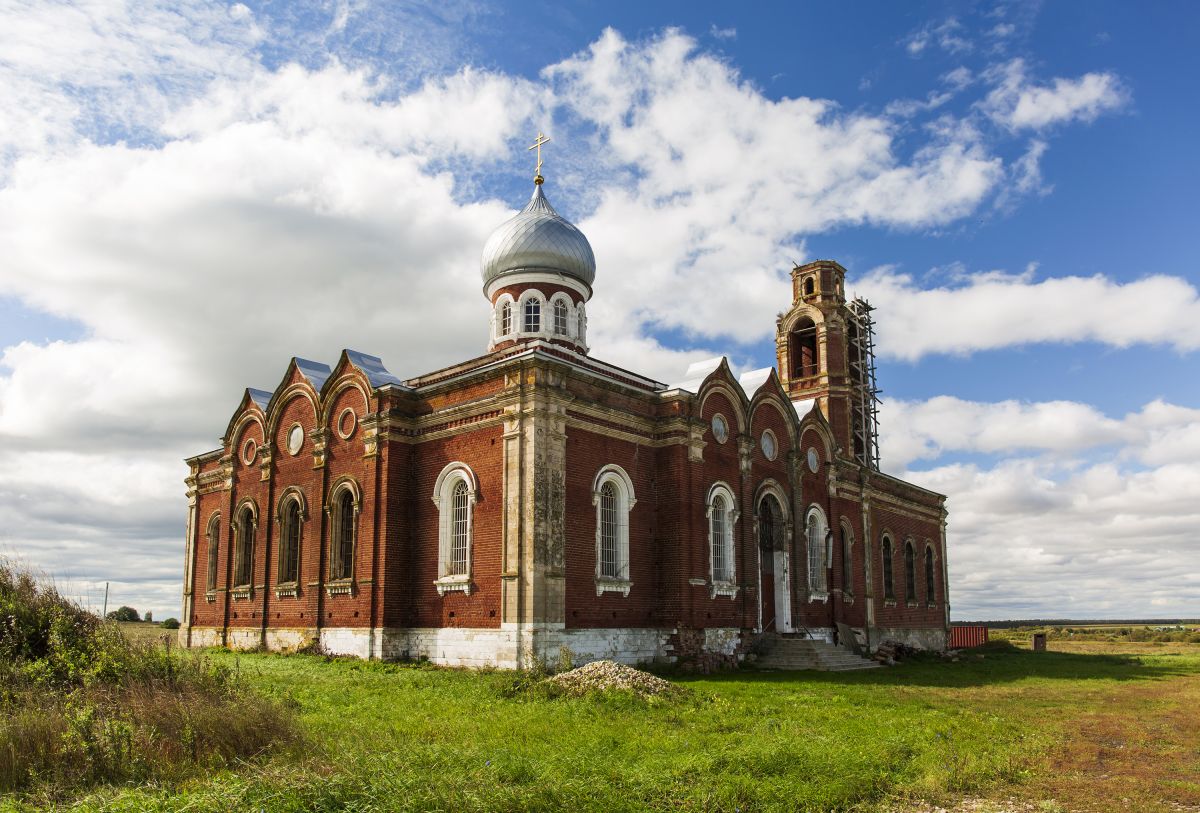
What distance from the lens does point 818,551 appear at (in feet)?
94.6

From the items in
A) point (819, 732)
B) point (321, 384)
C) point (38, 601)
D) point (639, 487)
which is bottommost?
point (819, 732)

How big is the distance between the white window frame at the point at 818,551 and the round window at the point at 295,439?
48.8ft

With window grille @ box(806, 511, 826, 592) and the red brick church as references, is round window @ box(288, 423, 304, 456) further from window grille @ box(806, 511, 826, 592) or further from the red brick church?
window grille @ box(806, 511, 826, 592)

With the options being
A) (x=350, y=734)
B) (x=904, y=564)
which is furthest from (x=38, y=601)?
(x=904, y=564)

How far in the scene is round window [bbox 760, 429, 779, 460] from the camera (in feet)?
86.4

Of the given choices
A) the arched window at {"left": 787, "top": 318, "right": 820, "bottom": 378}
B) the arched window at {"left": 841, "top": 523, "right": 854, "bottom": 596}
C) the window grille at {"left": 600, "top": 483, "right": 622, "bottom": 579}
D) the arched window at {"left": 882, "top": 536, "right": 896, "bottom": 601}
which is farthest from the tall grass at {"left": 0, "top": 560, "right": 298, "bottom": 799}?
the arched window at {"left": 787, "top": 318, "right": 820, "bottom": 378}

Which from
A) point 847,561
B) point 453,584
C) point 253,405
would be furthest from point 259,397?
point 847,561

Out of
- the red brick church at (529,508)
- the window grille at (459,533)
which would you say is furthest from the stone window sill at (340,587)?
the window grille at (459,533)

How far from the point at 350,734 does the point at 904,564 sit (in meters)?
30.2

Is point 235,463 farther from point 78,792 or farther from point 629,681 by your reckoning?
point 78,792

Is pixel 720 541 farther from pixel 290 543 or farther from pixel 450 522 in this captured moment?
pixel 290 543

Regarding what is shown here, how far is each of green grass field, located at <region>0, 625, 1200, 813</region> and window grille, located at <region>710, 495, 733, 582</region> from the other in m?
4.82

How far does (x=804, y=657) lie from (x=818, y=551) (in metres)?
5.87

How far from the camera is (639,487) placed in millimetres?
22328
